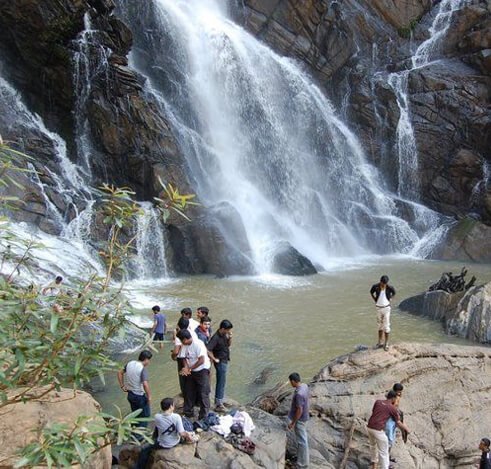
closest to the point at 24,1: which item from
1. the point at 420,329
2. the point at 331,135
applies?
the point at 331,135

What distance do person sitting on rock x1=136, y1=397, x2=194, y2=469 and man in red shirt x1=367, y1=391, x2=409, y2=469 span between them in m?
2.66

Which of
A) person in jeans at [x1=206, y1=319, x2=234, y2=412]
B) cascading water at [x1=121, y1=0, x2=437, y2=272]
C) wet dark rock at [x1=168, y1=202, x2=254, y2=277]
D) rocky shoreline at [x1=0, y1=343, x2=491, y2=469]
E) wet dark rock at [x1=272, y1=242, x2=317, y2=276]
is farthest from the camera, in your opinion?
cascading water at [x1=121, y1=0, x2=437, y2=272]

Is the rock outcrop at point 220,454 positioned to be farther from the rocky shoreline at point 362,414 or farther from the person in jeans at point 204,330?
the person in jeans at point 204,330

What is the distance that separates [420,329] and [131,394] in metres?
9.66

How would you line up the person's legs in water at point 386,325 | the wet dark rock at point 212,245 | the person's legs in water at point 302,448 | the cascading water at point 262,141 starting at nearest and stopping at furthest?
the person's legs in water at point 302,448 → the person's legs in water at point 386,325 → the wet dark rock at point 212,245 → the cascading water at point 262,141

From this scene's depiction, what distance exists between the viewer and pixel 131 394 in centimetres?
732

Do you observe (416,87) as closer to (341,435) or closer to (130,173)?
(130,173)

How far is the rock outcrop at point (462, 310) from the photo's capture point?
13.6m

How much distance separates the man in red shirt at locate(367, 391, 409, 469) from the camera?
7324 mm

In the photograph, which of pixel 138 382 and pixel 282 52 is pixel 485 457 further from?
pixel 282 52

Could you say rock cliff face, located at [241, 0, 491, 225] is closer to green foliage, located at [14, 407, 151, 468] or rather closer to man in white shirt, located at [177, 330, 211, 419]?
man in white shirt, located at [177, 330, 211, 419]

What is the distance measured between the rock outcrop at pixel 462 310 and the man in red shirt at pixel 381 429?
7.13m

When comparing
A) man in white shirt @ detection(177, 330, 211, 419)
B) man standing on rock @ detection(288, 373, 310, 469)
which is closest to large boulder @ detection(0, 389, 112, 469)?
man in white shirt @ detection(177, 330, 211, 419)

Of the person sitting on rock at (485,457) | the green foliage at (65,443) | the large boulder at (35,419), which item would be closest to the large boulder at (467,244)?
the person sitting on rock at (485,457)
